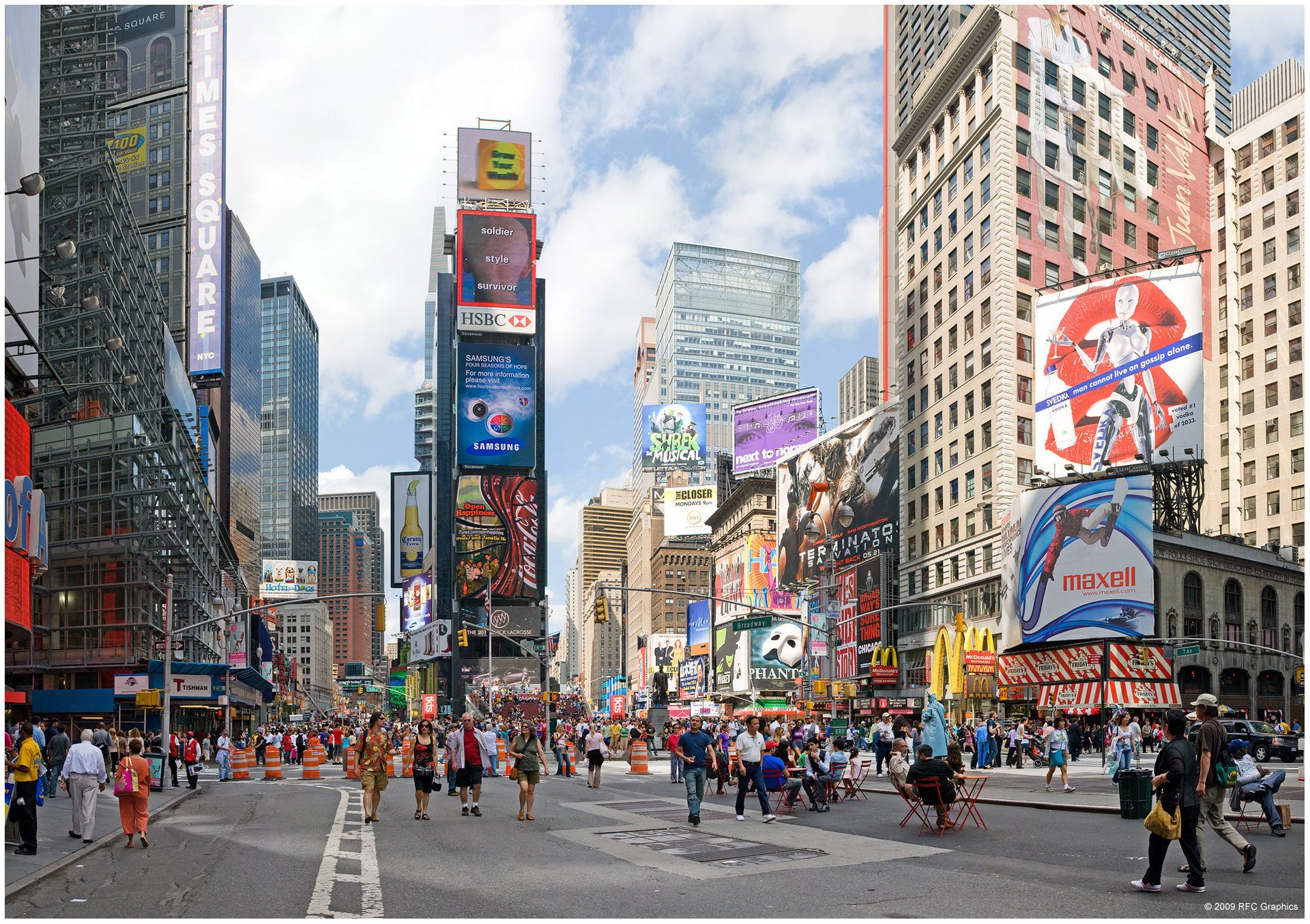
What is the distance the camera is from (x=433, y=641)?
515 feet

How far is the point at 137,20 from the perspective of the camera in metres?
102

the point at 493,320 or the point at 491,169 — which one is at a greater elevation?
the point at 491,169

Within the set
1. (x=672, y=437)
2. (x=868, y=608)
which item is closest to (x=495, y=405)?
(x=672, y=437)

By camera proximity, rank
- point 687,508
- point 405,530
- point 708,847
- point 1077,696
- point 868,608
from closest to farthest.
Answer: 1. point 708,847
2. point 1077,696
3. point 868,608
4. point 687,508
5. point 405,530

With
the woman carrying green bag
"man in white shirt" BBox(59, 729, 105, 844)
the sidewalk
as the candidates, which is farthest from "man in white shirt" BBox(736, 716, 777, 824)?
"man in white shirt" BBox(59, 729, 105, 844)

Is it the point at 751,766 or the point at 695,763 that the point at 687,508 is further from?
the point at 695,763

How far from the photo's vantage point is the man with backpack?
12734mm

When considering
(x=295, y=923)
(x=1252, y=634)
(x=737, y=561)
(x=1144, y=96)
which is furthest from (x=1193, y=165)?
(x=295, y=923)

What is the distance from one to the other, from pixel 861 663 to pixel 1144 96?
4254 centimetres

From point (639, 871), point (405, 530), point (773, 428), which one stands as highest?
point (773, 428)

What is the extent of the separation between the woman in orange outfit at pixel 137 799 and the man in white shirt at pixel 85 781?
499mm

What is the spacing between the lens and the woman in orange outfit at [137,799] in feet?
58.2

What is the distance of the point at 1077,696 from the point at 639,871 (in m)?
51.6

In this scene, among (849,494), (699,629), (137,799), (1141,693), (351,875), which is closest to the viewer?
(351,875)
